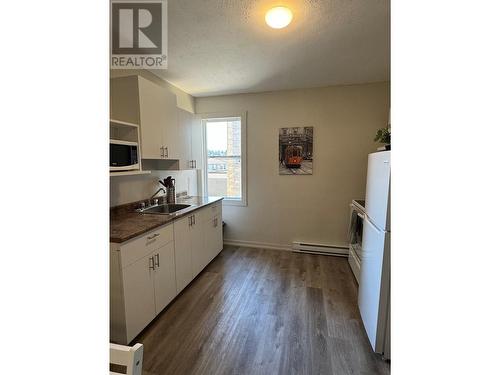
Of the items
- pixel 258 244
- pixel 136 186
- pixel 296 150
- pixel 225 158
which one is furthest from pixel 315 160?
pixel 136 186

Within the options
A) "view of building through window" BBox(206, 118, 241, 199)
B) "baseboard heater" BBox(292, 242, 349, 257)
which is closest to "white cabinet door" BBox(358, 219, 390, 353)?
"baseboard heater" BBox(292, 242, 349, 257)

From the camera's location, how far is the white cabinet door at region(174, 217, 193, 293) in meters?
2.29

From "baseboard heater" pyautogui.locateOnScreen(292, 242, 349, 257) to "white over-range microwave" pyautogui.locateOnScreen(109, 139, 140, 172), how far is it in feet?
8.46

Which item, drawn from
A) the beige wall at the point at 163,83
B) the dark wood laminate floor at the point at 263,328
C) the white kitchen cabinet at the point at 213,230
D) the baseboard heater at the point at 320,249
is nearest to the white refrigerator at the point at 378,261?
the dark wood laminate floor at the point at 263,328

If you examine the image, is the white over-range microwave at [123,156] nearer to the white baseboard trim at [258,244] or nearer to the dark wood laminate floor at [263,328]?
the dark wood laminate floor at [263,328]

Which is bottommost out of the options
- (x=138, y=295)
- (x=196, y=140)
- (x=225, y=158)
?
(x=138, y=295)

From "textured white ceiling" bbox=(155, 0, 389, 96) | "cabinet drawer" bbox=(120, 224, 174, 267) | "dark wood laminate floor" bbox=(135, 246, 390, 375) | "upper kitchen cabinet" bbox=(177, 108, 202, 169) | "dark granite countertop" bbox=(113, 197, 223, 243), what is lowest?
"dark wood laminate floor" bbox=(135, 246, 390, 375)

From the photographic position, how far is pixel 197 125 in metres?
3.64

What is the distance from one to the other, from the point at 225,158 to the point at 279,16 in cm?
244

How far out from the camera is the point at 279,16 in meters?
1.67

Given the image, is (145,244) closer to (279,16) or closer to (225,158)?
(279,16)
